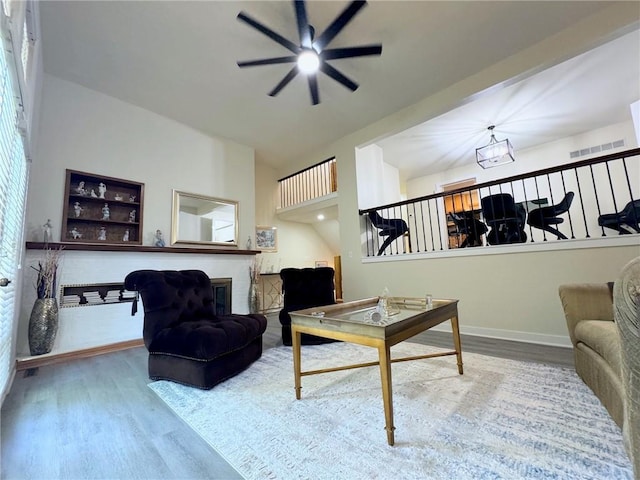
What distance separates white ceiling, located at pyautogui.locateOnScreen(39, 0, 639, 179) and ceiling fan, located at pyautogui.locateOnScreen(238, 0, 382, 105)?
0.37m

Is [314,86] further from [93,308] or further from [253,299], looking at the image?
[93,308]

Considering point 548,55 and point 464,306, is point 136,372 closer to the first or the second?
point 464,306

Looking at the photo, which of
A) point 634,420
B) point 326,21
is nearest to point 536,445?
point 634,420

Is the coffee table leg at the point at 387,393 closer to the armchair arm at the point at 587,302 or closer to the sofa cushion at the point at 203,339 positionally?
the sofa cushion at the point at 203,339

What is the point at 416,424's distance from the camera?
4.90ft

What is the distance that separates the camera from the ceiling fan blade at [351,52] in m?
2.71

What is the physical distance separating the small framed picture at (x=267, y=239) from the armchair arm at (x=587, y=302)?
5244 mm

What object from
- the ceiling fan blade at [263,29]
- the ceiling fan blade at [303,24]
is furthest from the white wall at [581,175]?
the ceiling fan blade at [263,29]

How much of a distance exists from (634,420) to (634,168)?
253 inches

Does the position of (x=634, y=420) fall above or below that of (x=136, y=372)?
above

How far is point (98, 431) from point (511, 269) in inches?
160

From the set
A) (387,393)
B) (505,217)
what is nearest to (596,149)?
(505,217)

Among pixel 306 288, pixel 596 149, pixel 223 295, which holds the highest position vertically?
pixel 596 149

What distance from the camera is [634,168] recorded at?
4855 millimetres
